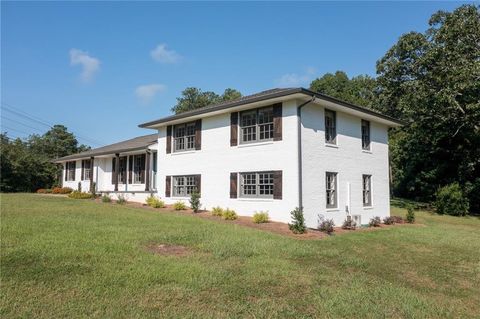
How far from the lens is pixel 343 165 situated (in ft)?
54.6

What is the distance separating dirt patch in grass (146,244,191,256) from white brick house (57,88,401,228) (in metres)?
6.23

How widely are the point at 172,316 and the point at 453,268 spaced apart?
24.4 feet

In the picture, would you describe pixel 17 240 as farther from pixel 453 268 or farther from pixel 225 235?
pixel 453 268

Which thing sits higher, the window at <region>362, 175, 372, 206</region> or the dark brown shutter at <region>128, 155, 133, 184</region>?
the dark brown shutter at <region>128, 155, 133, 184</region>

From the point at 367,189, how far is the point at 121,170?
18.7 m

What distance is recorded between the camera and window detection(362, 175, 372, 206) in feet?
59.4

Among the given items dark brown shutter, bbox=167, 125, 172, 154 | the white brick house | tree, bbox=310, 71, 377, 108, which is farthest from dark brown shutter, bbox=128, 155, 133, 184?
tree, bbox=310, 71, 377, 108

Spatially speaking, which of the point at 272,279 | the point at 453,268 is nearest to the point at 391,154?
the point at 453,268

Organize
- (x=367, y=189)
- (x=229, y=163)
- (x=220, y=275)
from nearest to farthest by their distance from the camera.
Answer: (x=220, y=275) < (x=229, y=163) < (x=367, y=189)

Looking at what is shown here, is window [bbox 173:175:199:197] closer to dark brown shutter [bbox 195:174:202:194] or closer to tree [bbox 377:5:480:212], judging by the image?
dark brown shutter [bbox 195:174:202:194]

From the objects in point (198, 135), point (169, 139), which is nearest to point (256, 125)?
point (198, 135)

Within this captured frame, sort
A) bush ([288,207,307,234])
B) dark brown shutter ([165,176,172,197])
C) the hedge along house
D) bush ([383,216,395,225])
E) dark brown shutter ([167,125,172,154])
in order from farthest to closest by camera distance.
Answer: the hedge along house
dark brown shutter ([167,125,172,154])
dark brown shutter ([165,176,172,197])
bush ([383,216,395,225])
bush ([288,207,307,234])

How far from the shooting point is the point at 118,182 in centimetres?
2803

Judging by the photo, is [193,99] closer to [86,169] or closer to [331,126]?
[86,169]
